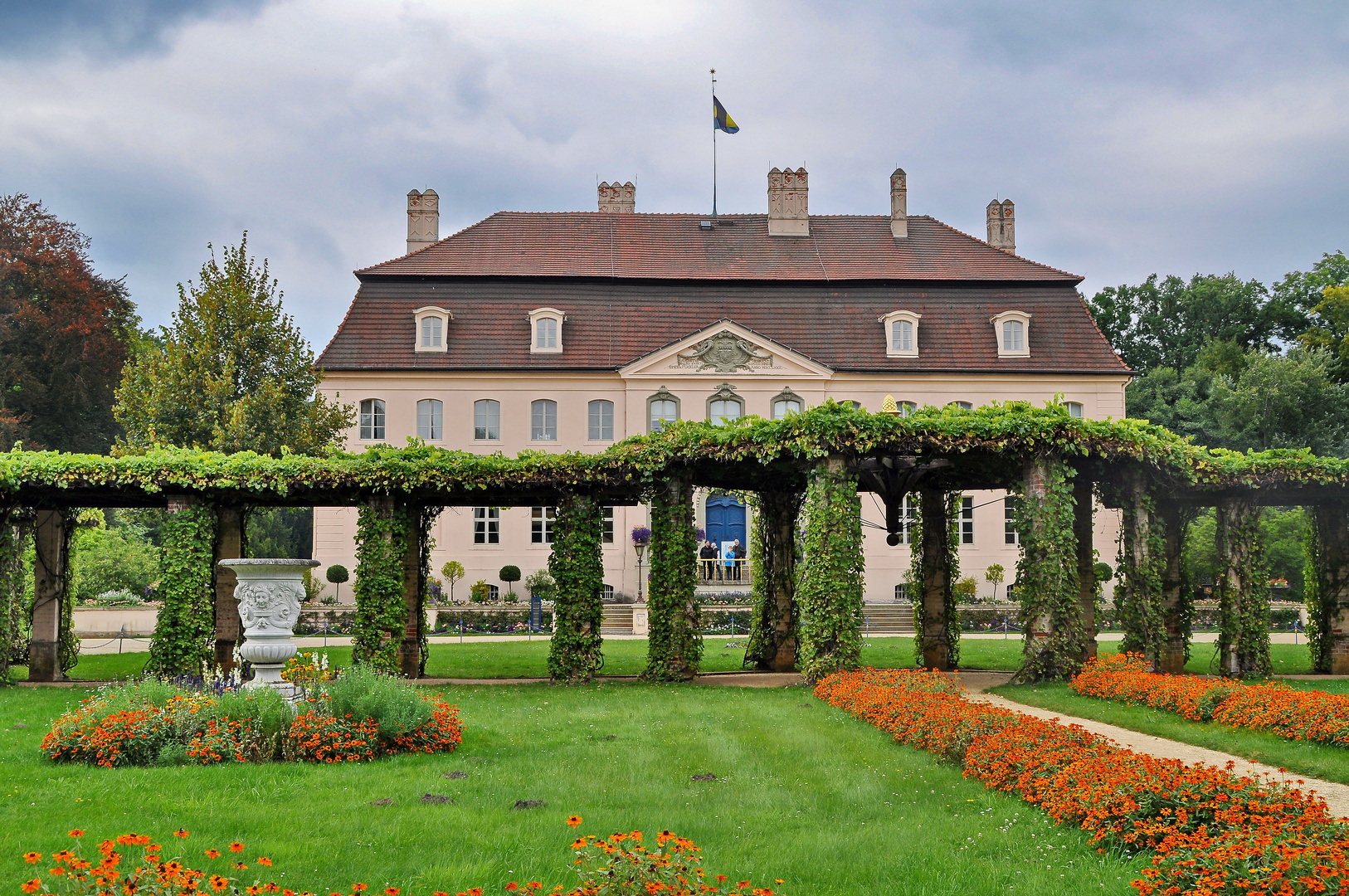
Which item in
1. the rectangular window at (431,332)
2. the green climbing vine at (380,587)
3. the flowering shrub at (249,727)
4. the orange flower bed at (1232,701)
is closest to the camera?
the flowering shrub at (249,727)

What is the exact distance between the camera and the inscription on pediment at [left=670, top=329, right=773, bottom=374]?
34469mm

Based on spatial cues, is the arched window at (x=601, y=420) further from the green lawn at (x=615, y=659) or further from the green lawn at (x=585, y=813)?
the green lawn at (x=585, y=813)

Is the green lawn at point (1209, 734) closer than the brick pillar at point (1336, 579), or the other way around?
the green lawn at point (1209, 734)

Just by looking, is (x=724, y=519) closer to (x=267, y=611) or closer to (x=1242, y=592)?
(x=1242, y=592)

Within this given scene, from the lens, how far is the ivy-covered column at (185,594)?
16.2 metres

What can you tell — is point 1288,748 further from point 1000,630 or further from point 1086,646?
point 1000,630

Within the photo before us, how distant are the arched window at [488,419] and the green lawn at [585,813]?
24.5 metres

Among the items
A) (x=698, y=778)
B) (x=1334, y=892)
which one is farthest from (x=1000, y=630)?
(x=1334, y=892)

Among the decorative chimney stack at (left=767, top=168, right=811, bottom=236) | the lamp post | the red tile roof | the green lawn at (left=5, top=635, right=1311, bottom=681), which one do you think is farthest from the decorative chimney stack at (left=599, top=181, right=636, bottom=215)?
the green lawn at (left=5, top=635, right=1311, bottom=681)

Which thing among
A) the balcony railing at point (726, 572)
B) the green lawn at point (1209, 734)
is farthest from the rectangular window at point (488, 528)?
the green lawn at point (1209, 734)

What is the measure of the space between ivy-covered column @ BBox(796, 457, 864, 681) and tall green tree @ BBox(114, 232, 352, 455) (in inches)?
650

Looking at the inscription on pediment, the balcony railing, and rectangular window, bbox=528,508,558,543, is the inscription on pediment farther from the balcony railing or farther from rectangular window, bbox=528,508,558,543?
rectangular window, bbox=528,508,558,543

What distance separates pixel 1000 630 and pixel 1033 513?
16.1m

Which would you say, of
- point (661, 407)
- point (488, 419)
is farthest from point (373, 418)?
point (661, 407)
